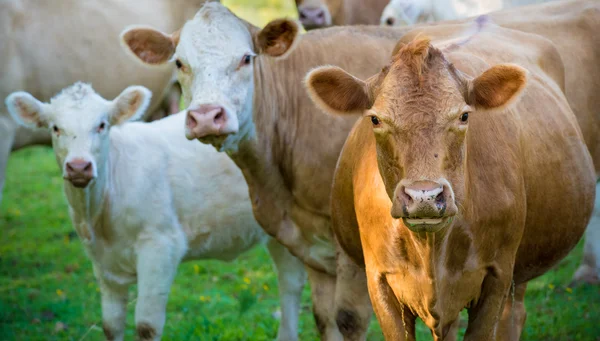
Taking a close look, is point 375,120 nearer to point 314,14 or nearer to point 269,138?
point 269,138

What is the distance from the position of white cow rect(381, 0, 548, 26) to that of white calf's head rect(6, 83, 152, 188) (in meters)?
2.81

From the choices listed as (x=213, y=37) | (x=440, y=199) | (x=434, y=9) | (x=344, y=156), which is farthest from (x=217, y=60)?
(x=434, y=9)

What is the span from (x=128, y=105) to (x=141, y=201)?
63 centimetres

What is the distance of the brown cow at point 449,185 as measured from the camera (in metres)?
3.28

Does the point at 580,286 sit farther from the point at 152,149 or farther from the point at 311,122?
the point at 152,149

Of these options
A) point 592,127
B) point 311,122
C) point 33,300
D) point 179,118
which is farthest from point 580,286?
point 33,300

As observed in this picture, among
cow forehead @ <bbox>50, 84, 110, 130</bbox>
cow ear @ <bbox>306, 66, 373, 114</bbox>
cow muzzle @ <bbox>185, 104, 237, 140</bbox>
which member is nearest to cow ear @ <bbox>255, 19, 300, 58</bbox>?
cow muzzle @ <bbox>185, 104, 237, 140</bbox>

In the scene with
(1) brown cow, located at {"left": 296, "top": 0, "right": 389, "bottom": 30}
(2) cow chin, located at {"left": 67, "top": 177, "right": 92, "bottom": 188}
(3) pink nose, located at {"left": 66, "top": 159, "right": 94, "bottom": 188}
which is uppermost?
(1) brown cow, located at {"left": 296, "top": 0, "right": 389, "bottom": 30}

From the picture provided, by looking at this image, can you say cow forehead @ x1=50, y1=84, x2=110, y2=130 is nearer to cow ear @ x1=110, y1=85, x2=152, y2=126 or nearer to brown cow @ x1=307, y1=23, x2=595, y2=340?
cow ear @ x1=110, y1=85, x2=152, y2=126

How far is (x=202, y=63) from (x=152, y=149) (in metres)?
1.59

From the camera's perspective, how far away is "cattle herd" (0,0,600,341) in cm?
350

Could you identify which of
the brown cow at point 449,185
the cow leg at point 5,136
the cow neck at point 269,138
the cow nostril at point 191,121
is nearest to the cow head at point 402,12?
the cow neck at point 269,138

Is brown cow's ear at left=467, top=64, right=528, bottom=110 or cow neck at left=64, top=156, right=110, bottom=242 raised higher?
brown cow's ear at left=467, top=64, right=528, bottom=110

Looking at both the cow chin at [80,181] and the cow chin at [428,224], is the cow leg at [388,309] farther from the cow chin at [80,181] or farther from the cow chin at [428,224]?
the cow chin at [80,181]
